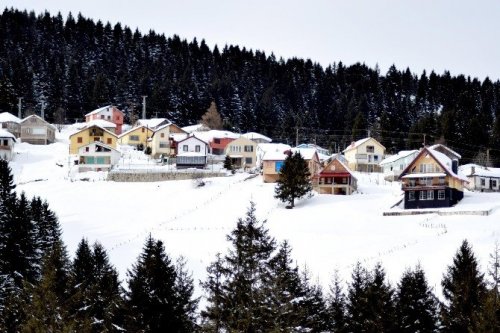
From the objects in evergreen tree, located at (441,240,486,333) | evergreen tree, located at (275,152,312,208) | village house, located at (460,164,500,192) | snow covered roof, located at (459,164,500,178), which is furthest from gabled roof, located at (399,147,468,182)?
evergreen tree, located at (441,240,486,333)

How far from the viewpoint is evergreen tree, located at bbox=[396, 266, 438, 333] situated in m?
30.6

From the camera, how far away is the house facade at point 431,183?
65188 mm

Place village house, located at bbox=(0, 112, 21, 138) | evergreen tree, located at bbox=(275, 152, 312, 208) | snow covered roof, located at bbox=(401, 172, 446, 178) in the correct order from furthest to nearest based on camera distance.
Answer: village house, located at bbox=(0, 112, 21, 138) < snow covered roof, located at bbox=(401, 172, 446, 178) < evergreen tree, located at bbox=(275, 152, 312, 208)

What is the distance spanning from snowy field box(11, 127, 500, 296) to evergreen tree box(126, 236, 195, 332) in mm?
14856

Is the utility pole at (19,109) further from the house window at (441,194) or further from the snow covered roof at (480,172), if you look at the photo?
the house window at (441,194)

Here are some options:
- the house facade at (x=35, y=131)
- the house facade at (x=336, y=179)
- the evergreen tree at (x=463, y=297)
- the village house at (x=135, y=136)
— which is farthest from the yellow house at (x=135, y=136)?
the evergreen tree at (x=463, y=297)

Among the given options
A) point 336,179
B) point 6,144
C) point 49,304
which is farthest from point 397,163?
point 49,304

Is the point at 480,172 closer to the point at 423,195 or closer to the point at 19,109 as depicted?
the point at 423,195

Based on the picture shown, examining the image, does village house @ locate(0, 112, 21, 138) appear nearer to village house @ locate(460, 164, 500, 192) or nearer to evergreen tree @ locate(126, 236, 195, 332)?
village house @ locate(460, 164, 500, 192)

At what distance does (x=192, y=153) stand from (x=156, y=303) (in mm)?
63817

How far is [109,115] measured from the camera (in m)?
117

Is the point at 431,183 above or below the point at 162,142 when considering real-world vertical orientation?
below

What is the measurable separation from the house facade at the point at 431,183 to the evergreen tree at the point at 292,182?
868 cm

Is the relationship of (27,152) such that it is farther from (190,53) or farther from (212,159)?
(190,53)
